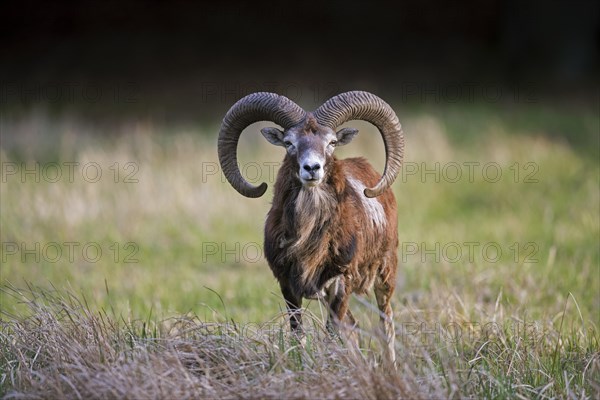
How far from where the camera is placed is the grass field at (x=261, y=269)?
6500 mm

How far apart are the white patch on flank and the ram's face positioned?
553 mm

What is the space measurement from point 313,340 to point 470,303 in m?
3.73

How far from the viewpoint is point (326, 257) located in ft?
25.8

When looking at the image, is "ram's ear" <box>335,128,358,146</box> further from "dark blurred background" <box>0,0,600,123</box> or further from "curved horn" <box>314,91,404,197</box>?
"dark blurred background" <box>0,0,600,123</box>

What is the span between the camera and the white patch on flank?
27.5 ft

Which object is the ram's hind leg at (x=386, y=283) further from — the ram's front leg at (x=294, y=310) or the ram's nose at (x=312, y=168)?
the ram's nose at (x=312, y=168)

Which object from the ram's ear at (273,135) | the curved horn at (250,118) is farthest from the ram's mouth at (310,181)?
the ram's ear at (273,135)

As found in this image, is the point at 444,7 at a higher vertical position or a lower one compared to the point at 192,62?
higher

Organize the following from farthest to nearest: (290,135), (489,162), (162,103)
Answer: (162,103)
(489,162)
(290,135)

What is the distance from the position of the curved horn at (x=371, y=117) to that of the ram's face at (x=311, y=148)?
0.47 ft

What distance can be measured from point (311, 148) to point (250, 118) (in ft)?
2.50

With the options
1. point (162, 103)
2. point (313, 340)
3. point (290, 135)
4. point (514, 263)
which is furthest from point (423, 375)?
point (162, 103)

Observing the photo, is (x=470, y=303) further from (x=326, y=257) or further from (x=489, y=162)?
(x=489, y=162)

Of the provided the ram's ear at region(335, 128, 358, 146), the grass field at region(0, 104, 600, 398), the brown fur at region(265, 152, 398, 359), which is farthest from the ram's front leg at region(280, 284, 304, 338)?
the ram's ear at region(335, 128, 358, 146)
